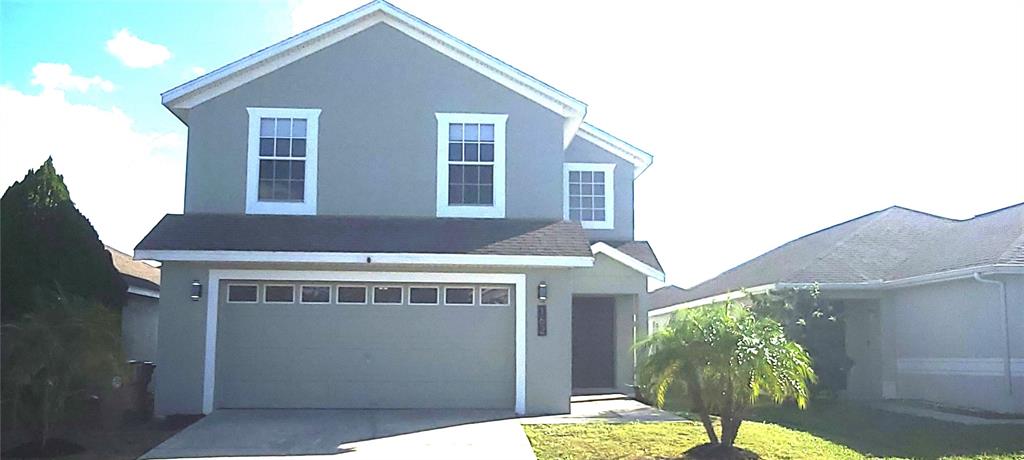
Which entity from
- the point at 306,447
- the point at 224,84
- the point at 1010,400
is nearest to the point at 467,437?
the point at 306,447

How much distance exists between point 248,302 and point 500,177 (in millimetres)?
4940

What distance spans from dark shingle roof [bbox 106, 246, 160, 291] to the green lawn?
9.66 metres

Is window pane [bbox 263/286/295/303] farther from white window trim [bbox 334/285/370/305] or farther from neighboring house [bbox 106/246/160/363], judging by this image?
neighboring house [bbox 106/246/160/363]

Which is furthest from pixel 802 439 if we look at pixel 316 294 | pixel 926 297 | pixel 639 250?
pixel 639 250

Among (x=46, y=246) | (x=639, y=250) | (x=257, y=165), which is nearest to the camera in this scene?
(x=46, y=246)

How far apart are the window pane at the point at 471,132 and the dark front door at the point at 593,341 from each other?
6.30 metres

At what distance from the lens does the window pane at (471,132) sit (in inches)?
664

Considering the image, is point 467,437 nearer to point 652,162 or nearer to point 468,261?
point 468,261

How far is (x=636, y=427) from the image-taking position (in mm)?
13516

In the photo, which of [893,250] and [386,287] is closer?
[386,287]

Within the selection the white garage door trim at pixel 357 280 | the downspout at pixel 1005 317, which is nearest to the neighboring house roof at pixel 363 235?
the white garage door trim at pixel 357 280

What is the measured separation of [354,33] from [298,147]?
2.33 meters

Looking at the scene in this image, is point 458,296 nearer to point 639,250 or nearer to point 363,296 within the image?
point 363,296

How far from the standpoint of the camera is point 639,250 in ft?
70.4
